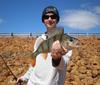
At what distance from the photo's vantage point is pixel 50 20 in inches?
186

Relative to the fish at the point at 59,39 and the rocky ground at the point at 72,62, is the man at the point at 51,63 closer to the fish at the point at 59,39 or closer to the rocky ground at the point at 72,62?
the fish at the point at 59,39

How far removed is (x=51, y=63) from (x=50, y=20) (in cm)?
61

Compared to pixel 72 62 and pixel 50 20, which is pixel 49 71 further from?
pixel 72 62

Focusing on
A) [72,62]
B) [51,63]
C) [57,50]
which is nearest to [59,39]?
[57,50]

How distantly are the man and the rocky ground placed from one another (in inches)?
214

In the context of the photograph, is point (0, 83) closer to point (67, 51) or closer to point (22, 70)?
point (22, 70)

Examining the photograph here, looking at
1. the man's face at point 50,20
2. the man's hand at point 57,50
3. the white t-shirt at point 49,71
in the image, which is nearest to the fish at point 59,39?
the man's hand at point 57,50

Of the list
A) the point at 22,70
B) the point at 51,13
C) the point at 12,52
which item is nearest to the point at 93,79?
the point at 22,70

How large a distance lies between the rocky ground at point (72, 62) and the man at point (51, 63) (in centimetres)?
543

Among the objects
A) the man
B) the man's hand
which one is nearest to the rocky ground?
the man

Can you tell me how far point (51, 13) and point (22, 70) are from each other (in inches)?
470

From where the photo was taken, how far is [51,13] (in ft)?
15.6

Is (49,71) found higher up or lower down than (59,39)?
lower down

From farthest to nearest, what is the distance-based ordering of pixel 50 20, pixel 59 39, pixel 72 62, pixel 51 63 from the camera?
pixel 72 62 → pixel 50 20 → pixel 51 63 → pixel 59 39
